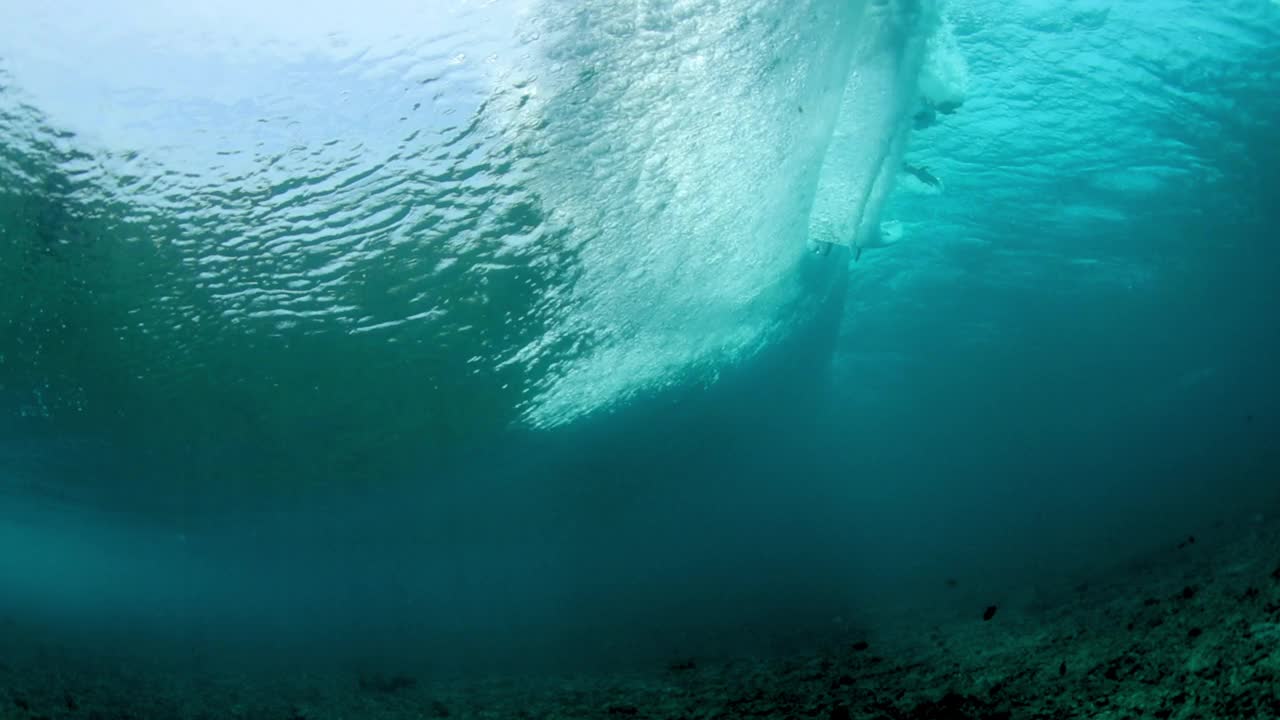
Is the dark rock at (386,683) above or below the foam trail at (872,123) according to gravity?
below

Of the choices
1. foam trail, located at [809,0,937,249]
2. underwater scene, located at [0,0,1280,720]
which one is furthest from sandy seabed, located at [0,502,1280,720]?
foam trail, located at [809,0,937,249]

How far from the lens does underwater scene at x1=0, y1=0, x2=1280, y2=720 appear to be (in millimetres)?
7039

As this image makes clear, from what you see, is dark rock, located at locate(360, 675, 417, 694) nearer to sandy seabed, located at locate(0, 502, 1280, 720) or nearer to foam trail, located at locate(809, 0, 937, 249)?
sandy seabed, located at locate(0, 502, 1280, 720)

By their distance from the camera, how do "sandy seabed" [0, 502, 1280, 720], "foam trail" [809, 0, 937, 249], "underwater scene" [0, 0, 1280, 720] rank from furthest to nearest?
"foam trail" [809, 0, 937, 249]
"underwater scene" [0, 0, 1280, 720]
"sandy seabed" [0, 502, 1280, 720]

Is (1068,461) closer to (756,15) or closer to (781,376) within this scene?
(781,376)

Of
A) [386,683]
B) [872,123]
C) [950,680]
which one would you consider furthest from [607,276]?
[950,680]

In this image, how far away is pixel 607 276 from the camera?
12.9 meters

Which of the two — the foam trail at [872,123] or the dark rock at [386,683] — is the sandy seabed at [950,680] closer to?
the dark rock at [386,683]

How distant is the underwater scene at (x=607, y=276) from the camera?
7.04 m

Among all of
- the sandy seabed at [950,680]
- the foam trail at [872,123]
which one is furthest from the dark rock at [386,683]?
the foam trail at [872,123]

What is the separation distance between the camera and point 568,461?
83.1ft

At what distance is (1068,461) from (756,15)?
2514 inches

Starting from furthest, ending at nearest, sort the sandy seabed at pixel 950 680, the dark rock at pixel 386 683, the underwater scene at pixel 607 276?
the dark rock at pixel 386 683 → the underwater scene at pixel 607 276 → the sandy seabed at pixel 950 680

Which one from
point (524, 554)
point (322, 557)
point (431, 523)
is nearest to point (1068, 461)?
point (524, 554)
